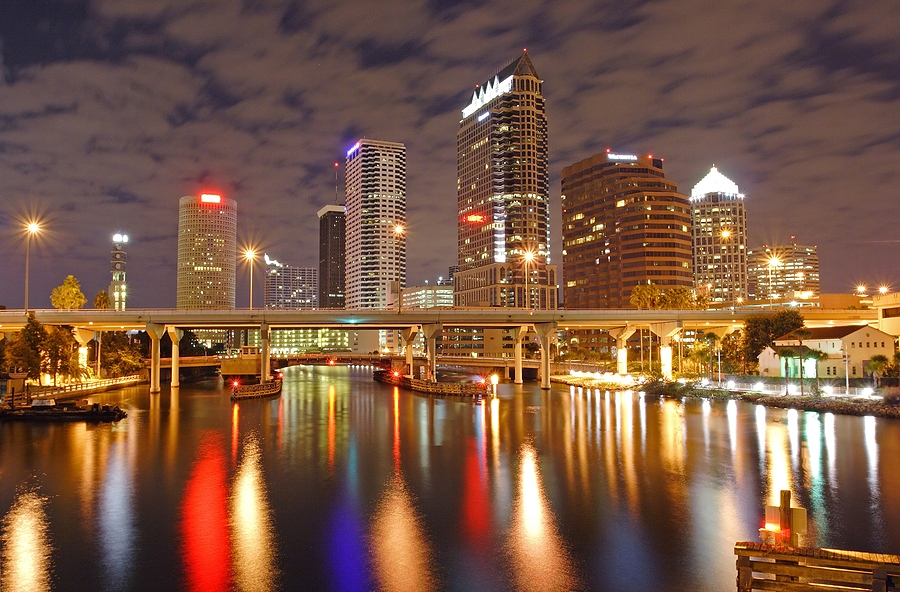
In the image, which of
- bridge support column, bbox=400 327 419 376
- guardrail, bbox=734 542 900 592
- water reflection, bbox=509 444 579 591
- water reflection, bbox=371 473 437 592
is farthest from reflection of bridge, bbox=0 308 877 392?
guardrail, bbox=734 542 900 592

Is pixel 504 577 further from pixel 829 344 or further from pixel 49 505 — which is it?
pixel 829 344

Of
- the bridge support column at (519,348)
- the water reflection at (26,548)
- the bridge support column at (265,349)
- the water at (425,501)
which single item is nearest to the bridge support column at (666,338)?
the bridge support column at (519,348)

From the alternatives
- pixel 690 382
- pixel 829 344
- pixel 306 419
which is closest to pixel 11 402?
pixel 306 419

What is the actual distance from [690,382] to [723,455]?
182 ft

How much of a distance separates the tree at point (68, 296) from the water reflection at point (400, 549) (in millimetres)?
114926

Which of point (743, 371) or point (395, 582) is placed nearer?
point (395, 582)

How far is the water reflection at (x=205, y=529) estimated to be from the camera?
20453 millimetres

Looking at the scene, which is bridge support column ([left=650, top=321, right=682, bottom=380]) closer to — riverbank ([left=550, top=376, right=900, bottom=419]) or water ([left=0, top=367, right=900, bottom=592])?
riverbank ([left=550, top=376, right=900, bottom=419])

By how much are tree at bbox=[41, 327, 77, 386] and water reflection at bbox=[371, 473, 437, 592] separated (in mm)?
74733

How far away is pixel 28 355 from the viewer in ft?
266

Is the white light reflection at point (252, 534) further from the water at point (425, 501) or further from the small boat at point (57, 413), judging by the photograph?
the small boat at point (57, 413)

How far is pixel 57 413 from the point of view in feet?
206

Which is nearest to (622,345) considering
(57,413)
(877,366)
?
(877,366)

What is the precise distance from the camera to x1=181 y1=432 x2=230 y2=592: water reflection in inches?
805
